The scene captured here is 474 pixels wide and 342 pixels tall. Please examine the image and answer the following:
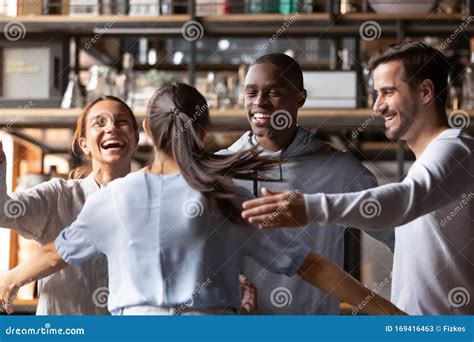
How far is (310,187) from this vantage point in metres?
2.37

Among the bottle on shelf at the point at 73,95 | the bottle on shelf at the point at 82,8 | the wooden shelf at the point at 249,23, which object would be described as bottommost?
the bottle on shelf at the point at 73,95

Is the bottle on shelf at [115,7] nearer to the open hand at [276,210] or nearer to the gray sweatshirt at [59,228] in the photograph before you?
the gray sweatshirt at [59,228]

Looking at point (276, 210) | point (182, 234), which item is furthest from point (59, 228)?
point (276, 210)

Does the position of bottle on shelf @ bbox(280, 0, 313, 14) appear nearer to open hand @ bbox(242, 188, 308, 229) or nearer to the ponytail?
the ponytail

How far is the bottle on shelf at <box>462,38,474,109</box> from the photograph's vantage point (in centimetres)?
330

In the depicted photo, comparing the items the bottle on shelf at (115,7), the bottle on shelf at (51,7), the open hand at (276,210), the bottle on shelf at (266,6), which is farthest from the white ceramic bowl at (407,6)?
the open hand at (276,210)

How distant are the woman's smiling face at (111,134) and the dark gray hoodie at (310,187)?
23 cm

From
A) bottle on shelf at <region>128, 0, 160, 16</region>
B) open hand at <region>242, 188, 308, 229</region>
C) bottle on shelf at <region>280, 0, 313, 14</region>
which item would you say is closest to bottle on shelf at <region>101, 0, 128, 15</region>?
bottle on shelf at <region>128, 0, 160, 16</region>

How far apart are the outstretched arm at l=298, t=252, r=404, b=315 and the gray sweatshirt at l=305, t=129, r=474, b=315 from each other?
9cm

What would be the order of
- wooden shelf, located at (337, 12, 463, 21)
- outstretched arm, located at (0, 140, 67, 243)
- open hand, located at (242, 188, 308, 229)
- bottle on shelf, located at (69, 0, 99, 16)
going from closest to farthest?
1. open hand, located at (242, 188, 308, 229)
2. outstretched arm, located at (0, 140, 67, 243)
3. wooden shelf, located at (337, 12, 463, 21)
4. bottle on shelf, located at (69, 0, 99, 16)

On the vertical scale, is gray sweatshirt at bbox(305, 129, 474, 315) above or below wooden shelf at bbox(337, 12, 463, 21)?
below

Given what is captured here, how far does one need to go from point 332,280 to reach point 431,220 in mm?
246

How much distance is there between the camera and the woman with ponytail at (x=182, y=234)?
7.12 feet

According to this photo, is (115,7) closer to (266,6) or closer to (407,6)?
(266,6)
